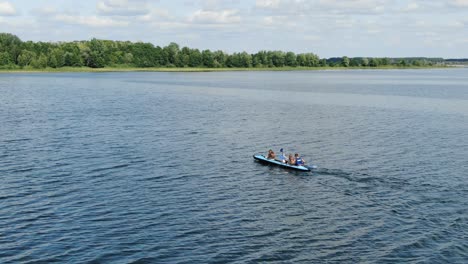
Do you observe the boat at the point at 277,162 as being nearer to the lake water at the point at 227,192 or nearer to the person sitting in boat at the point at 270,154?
the person sitting in boat at the point at 270,154

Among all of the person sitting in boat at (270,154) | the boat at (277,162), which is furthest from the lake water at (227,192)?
the person sitting in boat at (270,154)

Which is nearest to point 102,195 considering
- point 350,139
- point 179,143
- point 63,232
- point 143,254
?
point 63,232

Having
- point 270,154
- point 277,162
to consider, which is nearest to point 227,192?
point 277,162

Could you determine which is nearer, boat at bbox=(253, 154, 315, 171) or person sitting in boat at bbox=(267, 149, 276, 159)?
boat at bbox=(253, 154, 315, 171)

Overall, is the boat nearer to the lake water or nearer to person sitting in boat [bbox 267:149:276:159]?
person sitting in boat [bbox 267:149:276:159]

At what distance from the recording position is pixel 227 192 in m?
49.2

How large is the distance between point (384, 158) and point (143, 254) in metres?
39.5

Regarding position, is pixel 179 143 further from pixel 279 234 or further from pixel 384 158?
pixel 279 234

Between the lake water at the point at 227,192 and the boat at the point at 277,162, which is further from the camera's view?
the boat at the point at 277,162

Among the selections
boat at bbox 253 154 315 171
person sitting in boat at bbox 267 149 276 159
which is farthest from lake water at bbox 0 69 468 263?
person sitting in boat at bbox 267 149 276 159

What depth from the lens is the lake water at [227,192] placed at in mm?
35844

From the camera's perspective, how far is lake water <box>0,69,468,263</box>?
3584 centimetres

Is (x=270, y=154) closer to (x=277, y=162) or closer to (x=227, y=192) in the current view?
(x=277, y=162)

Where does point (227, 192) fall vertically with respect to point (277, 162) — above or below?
below
